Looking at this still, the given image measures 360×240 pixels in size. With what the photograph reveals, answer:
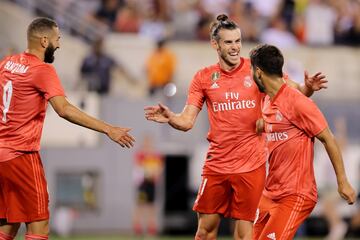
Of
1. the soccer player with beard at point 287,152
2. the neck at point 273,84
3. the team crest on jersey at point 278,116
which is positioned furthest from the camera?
the neck at point 273,84

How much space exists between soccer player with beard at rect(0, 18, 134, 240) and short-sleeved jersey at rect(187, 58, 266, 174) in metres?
Result: 1.75

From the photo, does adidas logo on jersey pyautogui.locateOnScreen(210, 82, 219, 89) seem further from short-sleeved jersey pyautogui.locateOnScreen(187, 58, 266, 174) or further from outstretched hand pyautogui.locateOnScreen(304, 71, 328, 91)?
outstretched hand pyautogui.locateOnScreen(304, 71, 328, 91)

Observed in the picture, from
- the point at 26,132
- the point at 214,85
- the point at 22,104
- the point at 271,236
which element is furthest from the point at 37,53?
the point at 271,236

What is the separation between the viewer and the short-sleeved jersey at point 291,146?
1087cm

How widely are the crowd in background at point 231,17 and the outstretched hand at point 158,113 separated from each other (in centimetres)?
1102

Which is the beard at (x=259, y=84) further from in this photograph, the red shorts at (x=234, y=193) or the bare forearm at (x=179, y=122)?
the red shorts at (x=234, y=193)

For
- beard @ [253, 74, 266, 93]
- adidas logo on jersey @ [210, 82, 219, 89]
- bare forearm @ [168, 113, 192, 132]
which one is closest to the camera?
beard @ [253, 74, 266, 93]

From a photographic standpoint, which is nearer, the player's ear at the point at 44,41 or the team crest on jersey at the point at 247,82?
the player's ear at the point at 44,41

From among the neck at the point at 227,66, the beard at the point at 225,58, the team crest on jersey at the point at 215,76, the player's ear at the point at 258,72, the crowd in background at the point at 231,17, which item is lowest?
the player's ear at the point at 258,72

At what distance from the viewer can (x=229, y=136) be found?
12.3 meters

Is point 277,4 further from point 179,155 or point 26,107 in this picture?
point 26,107

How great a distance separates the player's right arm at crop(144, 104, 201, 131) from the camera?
1165cm

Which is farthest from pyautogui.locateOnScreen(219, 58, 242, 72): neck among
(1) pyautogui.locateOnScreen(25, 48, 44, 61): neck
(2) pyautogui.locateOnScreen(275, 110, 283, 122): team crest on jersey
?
(1) pyautogui.locateOnScreen(25, 48, 44, 61): neck

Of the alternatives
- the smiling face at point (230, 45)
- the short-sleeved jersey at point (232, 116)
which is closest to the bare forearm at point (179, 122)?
the short-sleeved jersey at point (232, 116)
